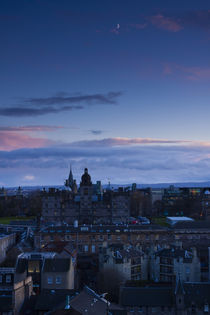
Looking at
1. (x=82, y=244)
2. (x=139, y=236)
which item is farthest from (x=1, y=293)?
(x=139, y=236)

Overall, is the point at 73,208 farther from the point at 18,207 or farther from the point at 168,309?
the point at 168,309

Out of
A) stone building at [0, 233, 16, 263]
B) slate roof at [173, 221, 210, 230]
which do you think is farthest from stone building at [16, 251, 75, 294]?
slate roof at [173, 221, 210, 230]

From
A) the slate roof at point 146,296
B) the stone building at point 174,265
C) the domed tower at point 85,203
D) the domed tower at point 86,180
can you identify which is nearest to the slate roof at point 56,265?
the slate roof at point 146,296

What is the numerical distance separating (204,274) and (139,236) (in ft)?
73.7

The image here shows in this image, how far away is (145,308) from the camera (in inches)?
1876

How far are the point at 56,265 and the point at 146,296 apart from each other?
41.3 ft

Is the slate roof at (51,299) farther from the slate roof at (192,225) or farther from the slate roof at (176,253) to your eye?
the slate roof at (192,225)

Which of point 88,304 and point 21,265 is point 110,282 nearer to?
point 21,265

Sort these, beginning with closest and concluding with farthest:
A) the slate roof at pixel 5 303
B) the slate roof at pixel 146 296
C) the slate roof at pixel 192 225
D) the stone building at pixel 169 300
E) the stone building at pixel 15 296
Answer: the stone building at pixel 15 296
the slate roof at pixel 5 303
the stone building at pixel 169 300
the slate roof at pixel 146 296
the slate roof at pixel 192 225

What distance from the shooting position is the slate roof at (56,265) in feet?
182

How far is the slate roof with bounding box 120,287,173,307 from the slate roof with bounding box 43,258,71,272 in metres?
8.90

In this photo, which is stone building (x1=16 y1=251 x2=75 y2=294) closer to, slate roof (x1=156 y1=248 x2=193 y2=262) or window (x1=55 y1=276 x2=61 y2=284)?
window (x1=55 y1=276 x2=61 y2=284)

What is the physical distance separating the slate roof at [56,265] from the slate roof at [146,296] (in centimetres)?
890

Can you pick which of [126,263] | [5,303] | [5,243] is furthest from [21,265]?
[5,243]
